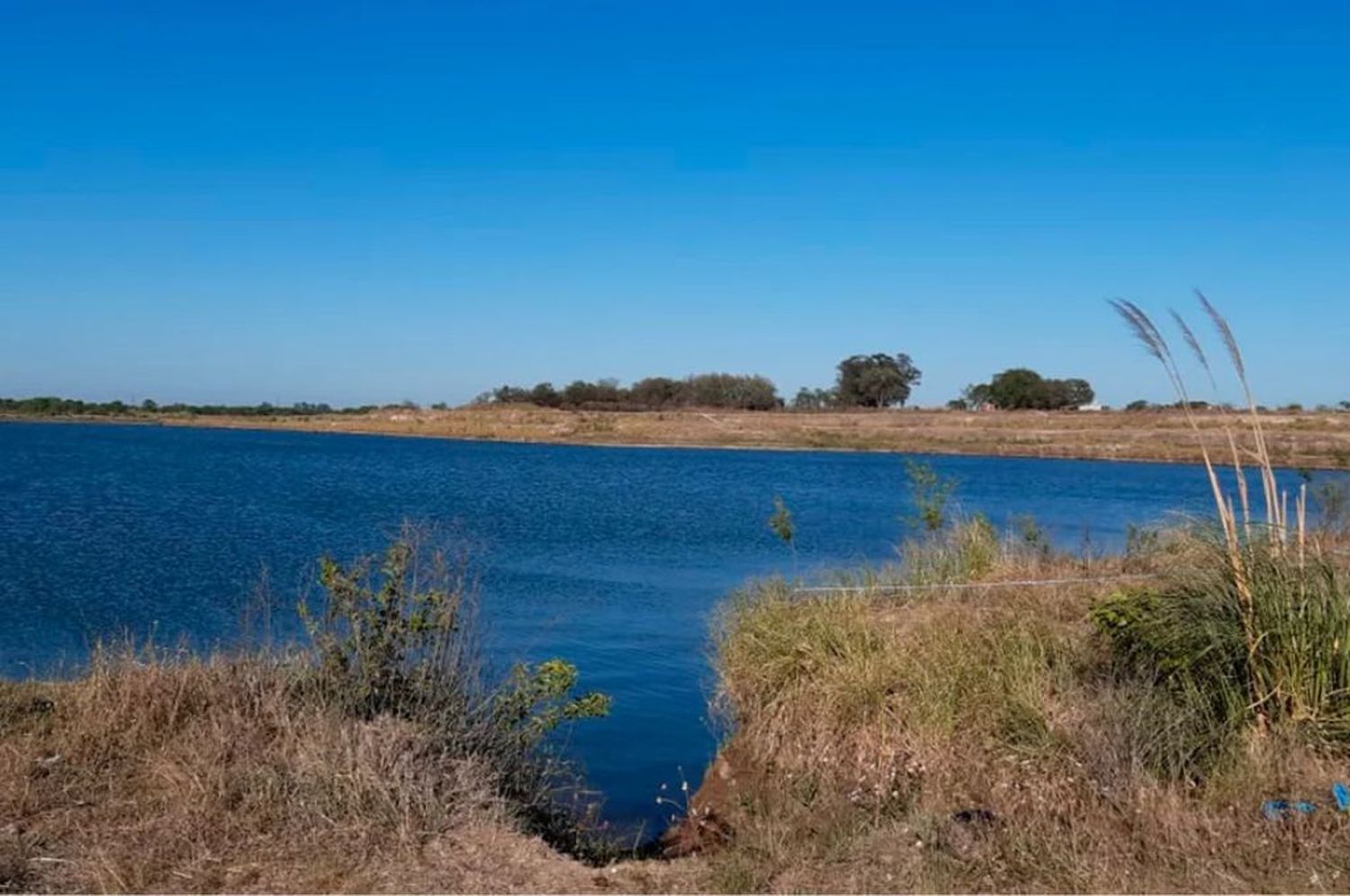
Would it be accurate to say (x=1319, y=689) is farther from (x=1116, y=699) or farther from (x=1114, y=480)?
(x=1114, y=480)

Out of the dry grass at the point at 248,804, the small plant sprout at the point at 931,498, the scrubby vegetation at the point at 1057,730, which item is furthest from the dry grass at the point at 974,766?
the small plant sprout at the point at 931,498

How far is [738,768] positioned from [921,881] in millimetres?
4942

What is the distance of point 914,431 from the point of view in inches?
3708

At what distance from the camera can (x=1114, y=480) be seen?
60344mm

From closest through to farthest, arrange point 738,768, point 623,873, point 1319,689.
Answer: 1. point 623,873
2. point 1319,689
3. point 738,768

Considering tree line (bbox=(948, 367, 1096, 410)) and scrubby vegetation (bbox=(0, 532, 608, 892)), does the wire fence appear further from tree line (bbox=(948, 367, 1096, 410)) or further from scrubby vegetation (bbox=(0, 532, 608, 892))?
tree line (bbox=(948, 367, 1096, 410))

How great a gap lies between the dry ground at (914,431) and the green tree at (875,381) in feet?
116

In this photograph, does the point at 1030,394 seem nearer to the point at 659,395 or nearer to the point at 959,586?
the point at 659,395

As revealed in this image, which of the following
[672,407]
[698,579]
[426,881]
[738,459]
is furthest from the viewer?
[672,407]

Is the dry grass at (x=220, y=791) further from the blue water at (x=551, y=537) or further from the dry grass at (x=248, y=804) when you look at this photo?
the blue water at (x=551, y=537)

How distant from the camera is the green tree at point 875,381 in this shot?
149625mm

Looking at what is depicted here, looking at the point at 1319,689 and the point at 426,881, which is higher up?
the point at 1319,689

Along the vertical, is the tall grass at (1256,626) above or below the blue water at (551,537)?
above

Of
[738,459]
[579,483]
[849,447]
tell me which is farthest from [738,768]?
[849,447]
